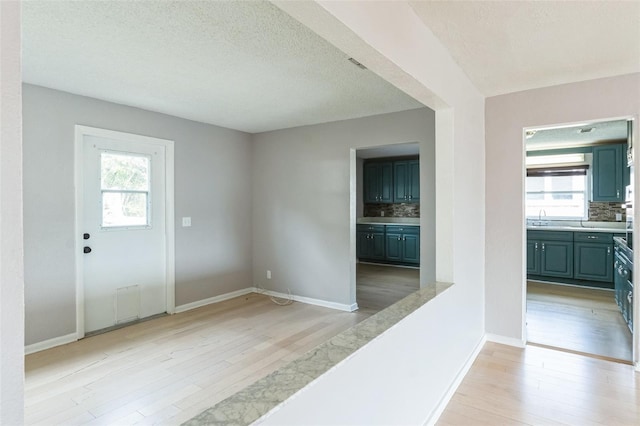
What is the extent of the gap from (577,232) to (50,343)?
23.0 feet

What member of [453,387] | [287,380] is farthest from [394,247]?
[287,380]

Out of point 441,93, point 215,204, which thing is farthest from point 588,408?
point 215,204

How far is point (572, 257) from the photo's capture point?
5.46 meters

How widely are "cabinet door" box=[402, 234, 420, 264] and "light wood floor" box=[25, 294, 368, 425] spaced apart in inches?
124

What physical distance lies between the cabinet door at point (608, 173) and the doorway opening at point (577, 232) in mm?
12

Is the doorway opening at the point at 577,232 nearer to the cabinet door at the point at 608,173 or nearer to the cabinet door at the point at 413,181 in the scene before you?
the cabinet door at the point at 608,173

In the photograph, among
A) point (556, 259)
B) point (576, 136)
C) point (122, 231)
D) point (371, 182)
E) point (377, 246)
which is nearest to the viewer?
point (122, 231)

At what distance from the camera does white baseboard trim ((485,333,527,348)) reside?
3.32 m

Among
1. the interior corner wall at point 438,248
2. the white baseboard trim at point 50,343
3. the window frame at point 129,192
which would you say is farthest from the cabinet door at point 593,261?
the white baseboard trim at point 50,343

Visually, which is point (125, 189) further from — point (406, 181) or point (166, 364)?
point (406, 181)

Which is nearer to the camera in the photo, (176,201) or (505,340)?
(505,340)

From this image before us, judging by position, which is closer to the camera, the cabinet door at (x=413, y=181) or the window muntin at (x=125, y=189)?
the window muntin at (x=125, y=189)

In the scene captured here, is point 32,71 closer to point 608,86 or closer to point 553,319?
point 608,86

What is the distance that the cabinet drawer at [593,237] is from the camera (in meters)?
5.18
